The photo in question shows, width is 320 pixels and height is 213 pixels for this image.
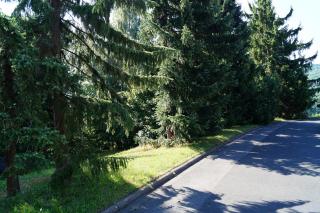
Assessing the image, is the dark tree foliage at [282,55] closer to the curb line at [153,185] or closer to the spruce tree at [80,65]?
the curb line at [153,185]

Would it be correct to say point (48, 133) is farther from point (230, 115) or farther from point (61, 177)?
point (230, 115)

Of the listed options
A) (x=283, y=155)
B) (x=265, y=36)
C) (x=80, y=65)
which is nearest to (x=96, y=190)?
(x=80, y=65)

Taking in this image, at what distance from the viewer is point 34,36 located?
29.8ft

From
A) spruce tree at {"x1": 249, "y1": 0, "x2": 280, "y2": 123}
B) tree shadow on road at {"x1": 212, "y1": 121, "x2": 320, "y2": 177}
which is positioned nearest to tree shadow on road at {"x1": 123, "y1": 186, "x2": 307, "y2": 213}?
tree shadow on road at {"x1": 212, "y1": 121, "x2": 320, "y2": 177}

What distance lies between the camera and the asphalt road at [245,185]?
7.57 m

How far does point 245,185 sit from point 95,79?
5.22 metres

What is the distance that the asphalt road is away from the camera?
7.57 metres

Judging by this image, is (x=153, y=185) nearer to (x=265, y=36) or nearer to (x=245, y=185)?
(x=245, y=185)

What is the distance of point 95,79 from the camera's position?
10.8m

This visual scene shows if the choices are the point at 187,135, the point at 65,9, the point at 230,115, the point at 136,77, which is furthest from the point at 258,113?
the point at 65,9

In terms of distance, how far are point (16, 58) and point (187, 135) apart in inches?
394

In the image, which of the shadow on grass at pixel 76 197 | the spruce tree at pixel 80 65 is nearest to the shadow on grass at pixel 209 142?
the spruce tree at pixel 80 65

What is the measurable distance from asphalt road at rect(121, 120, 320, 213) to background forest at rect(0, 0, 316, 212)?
5.31 ft

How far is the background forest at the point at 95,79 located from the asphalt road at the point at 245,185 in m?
1.62
